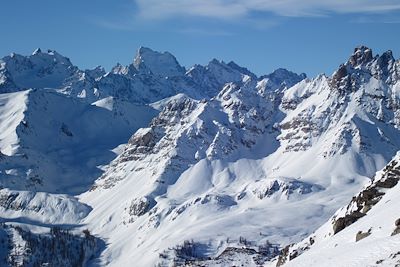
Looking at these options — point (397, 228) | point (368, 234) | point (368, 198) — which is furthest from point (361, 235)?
point (368, 198)

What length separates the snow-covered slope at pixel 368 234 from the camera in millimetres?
62344

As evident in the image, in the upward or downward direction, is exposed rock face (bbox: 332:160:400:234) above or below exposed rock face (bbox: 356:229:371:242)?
above

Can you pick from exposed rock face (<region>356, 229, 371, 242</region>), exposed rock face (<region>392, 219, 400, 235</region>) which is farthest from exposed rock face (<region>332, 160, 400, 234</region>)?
exposed rock face (<region>392, 219, 400, 235</region>)

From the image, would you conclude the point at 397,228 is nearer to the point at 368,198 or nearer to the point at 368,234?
the point at 368,234

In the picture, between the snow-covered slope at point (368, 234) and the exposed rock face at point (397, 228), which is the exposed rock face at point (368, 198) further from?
the exposed rock face at point (397, 228)

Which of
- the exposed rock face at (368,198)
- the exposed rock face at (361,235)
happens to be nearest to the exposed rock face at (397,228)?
the exposed rock face at (361,235)

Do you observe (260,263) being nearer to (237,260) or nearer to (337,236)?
(237,260)

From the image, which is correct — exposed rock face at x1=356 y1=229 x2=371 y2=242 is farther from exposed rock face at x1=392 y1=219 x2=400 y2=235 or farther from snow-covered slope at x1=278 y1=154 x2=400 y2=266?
exposed rock face at x1=392 y1=219 x2=400 y2=235

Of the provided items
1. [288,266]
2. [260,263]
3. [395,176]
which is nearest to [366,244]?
[288,266]

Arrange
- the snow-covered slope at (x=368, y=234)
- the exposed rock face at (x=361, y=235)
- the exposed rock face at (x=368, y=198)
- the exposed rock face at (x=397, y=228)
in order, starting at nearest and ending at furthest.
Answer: the snow-covered slope at (x=368, y=234) < the exposed rock face at (x=397, y=228) < the exposed rock face at (x=361, y=235) < the exposed rock face at (x=368, y=198)

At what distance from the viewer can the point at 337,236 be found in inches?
3514

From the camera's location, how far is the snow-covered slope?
62.3m

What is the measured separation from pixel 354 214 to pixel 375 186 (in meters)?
11.8

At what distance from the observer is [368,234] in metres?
75.2
